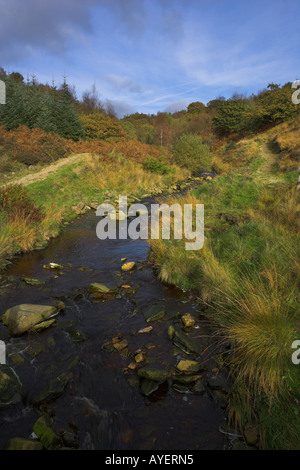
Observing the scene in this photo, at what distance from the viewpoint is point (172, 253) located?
22.5ft

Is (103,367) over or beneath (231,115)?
beneath

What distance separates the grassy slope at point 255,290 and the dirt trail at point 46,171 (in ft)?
31.5

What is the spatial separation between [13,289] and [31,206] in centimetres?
478

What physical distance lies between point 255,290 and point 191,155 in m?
24.1

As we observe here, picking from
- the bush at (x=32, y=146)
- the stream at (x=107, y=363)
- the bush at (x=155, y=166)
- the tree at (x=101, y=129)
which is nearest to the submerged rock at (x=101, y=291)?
the stream at (x=107, y=363)

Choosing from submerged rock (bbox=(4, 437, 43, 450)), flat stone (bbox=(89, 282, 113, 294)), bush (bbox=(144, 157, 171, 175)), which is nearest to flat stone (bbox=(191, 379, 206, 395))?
submerged rock (bbox=(4, 437, 43, 450))

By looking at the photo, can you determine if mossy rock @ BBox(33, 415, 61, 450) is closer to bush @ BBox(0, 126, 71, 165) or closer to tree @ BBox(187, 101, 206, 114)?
bush @ BBox(0, 126, 71, 165)

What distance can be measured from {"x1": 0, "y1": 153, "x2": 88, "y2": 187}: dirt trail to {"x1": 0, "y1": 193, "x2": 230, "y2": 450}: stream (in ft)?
29.5

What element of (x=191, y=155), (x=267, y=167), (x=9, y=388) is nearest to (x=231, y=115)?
(x=191, y=155)

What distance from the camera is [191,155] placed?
1037 inches

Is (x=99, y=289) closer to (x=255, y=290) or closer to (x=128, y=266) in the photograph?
(x=128, y=266)

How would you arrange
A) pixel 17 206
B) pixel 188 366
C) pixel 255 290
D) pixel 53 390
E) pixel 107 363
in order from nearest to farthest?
pixel 53 390 → pixel 188 366 → pixel 107 363 → pixel 255 290 → pixel 17 206

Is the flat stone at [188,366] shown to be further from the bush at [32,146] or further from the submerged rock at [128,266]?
the bush at [32,146]

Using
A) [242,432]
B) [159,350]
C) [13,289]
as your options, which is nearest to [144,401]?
[159,350]
